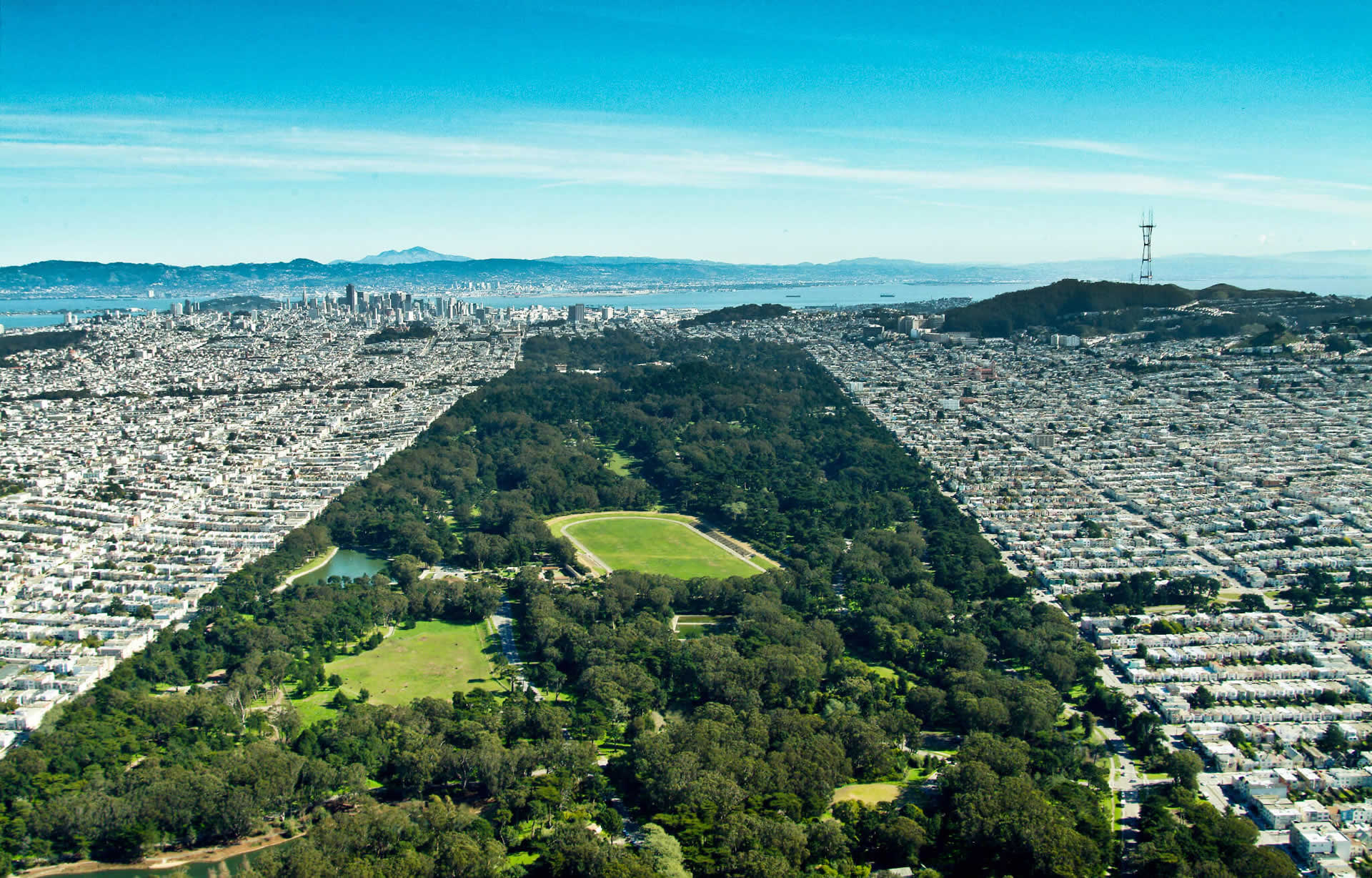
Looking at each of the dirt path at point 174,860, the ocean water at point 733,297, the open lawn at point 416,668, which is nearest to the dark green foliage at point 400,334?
the ocean water at point 733,297

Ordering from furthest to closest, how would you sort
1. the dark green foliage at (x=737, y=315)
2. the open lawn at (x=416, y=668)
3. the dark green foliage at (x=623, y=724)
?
the dark green foliage at (x=737, y=315) < the open lawn at (x=416, y=668) < the dark green foliage at (x=623, y=724)

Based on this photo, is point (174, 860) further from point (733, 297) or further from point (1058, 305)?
point (733, 297)

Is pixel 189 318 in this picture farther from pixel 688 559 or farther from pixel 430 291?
pixel 688 559

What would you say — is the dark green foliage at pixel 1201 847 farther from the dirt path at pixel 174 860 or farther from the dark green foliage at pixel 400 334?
the dark green foliage at pixel 400 334

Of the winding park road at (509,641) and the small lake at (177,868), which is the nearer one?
the small lake at (177,868)

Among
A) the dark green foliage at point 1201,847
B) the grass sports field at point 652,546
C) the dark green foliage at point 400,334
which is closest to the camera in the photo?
the dark green foliage at point 1201,847

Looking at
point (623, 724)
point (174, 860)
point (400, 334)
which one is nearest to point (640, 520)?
point (623, 724)

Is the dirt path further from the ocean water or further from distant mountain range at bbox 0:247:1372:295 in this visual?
distant mountain range at bbox 0:247:1372:295
